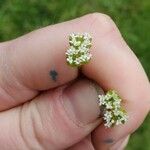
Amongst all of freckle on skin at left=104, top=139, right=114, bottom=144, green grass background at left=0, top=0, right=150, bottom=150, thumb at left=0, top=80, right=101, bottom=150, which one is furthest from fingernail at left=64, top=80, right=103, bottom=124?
green grass background at left=0, top=0, right=150, bottom=150

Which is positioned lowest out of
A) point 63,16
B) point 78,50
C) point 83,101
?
point 63,16

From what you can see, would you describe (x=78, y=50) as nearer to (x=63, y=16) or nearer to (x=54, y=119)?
(x=54, y=119)

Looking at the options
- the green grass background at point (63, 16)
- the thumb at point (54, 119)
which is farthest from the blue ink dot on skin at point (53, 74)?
the green grass background at point (63, 16)

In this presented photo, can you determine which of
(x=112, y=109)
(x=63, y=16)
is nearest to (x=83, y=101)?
(x=112, y=109)

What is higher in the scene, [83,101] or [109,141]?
[83,101]

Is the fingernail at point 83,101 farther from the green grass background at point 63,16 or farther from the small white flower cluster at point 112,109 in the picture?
the green grass background at point 63,16

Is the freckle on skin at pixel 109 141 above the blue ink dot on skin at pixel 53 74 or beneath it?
beneath
